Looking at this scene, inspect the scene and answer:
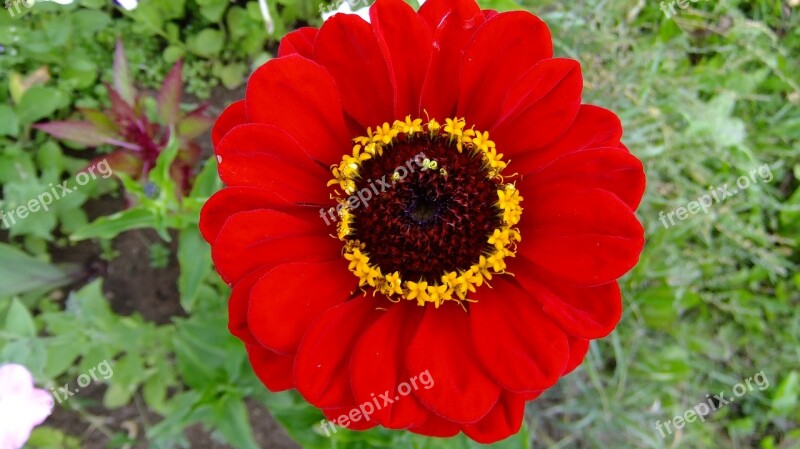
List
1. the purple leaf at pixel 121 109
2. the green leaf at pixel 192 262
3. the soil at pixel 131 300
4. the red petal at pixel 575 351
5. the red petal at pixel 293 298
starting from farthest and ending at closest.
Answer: the soil at pixel 131 300, the purple leaf at pixel 121 109, the green leaf at pixel 192 262, the red petal at pixel 575 351, the red petal at pixel 293 298

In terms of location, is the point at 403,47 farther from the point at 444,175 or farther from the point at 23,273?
the point at 23,273

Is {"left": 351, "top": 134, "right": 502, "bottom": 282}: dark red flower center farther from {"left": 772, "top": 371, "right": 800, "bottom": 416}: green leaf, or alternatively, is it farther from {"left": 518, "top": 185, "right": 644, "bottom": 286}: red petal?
{"left": 772, "top": 371, "right": 800, "bottom": 416}: green leaf

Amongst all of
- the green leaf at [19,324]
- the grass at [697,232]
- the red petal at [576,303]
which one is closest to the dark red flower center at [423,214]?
the red petal at [576,303]

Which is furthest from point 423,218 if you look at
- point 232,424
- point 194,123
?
point 194,123

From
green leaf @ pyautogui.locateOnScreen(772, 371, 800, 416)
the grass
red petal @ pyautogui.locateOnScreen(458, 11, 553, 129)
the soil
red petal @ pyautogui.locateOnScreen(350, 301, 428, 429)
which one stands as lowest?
green leaf @ pyautogui.locateOnScreen(772, 371, 800, 416)

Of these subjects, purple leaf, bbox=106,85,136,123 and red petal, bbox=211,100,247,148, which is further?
purple leaf, bbox=106,85,136,123

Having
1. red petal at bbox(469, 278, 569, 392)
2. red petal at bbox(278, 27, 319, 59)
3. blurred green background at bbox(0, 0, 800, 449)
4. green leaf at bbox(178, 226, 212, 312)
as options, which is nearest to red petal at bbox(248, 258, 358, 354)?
red petal at bbox(469, 278, 569, 392)

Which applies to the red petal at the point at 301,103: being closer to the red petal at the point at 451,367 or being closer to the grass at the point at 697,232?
the red petal at the point at 451,367

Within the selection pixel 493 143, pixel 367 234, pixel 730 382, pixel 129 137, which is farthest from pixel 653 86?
pixel 129 137
